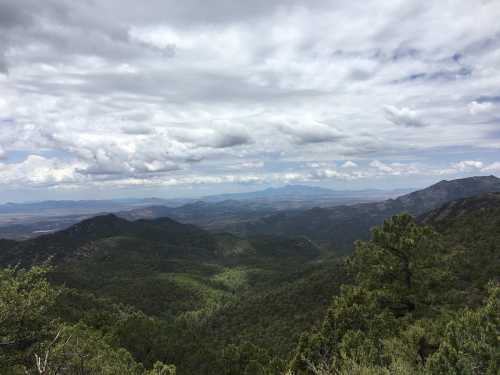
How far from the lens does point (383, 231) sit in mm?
31922

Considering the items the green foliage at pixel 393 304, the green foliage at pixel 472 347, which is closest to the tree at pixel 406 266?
the green foliage at pixel 393 304

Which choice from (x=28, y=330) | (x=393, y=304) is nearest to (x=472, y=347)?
(x=393, y=304)

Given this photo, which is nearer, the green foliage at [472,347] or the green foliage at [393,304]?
the green foliage at [472,347]

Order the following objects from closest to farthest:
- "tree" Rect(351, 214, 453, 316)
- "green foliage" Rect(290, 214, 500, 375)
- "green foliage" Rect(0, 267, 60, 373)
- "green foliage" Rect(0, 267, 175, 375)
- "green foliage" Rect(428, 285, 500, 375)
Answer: "green foliage" Rect(428, 285, 500, 375) < "green foliage" Rect(0, 267, 175, 375) < "green foliage" Rect(290, 214, 500, 375) < "green foliage" Rect(0, 267, 60, 373) < "tree" Rect(351, 214, 453, 316)

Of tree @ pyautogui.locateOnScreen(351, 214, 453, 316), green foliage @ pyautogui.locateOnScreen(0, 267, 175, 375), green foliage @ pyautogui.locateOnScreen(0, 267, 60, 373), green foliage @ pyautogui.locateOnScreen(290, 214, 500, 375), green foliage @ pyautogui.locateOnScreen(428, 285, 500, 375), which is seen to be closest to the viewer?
green foliage @ pyautogui.locateOnScreen(428, 285, 500, 375)

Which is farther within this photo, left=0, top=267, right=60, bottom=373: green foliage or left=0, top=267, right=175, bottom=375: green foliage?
left=0, top=267, right=60, bottom=373: green foliage

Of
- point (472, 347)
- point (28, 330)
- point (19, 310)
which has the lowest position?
point (28, 330)

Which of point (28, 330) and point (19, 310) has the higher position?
point (19, 310)

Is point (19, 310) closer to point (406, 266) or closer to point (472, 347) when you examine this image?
point (472, 347)

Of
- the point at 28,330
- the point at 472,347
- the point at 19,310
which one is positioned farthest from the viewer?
the point at 28,330

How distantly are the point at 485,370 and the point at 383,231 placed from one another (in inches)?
679

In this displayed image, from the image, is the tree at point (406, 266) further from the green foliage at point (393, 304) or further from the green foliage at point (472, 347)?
the green foliage at point (472, 347)

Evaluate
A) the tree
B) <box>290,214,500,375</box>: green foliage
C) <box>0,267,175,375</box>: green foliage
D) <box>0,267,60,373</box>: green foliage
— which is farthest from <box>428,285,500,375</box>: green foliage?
<box>0,267,60,373</box>: green foliage

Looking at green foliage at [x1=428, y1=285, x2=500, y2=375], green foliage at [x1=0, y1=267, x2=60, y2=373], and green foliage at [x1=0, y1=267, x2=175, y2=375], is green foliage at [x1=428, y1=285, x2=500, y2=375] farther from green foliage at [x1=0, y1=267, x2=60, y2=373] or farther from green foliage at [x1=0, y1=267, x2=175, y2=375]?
green foliage at [x1=0, y1=267, x2=60, y2=373]
